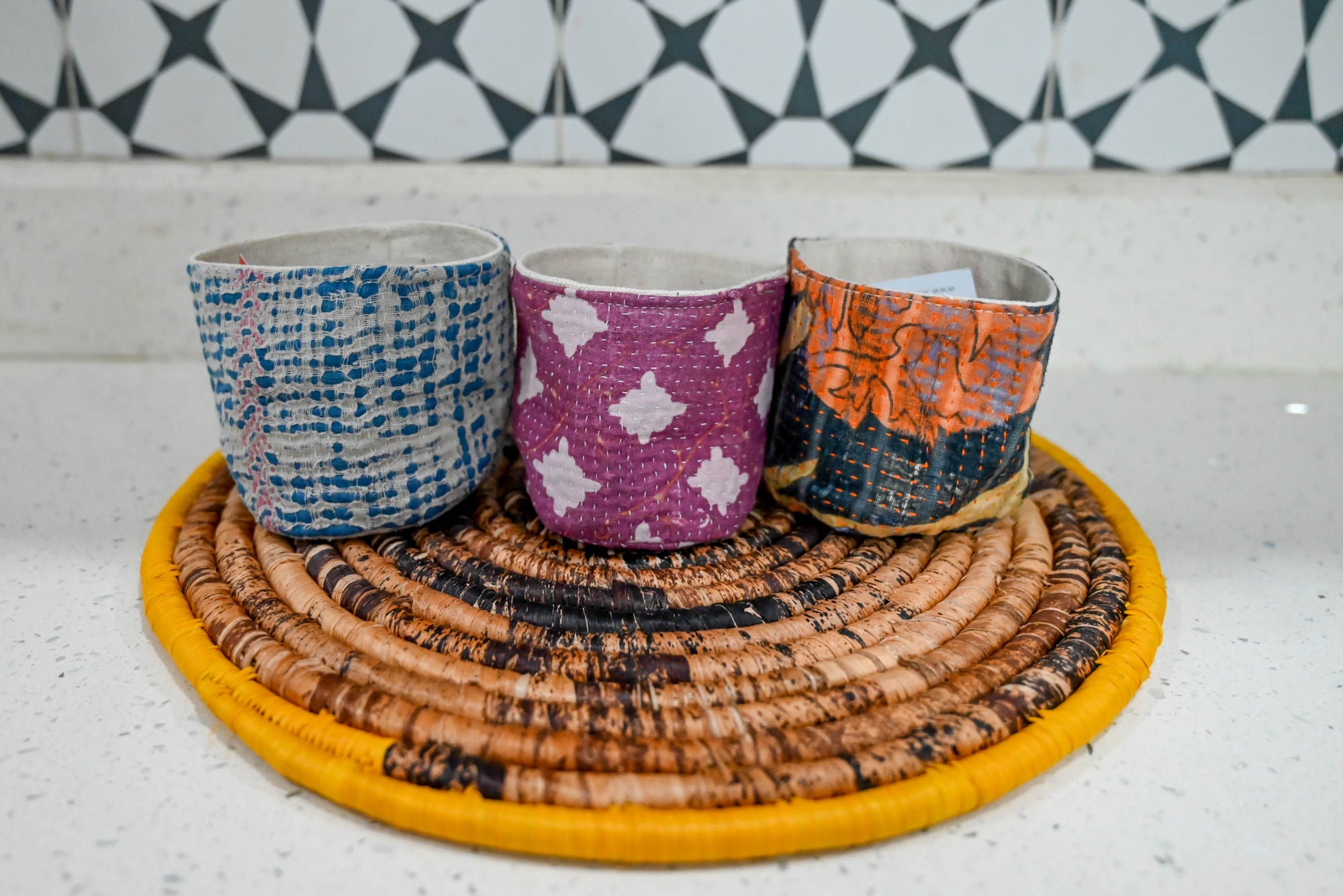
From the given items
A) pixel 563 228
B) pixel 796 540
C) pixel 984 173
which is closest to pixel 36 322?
pixel 563 228

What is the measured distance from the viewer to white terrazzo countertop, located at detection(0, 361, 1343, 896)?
365mm

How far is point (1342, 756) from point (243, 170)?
84cm

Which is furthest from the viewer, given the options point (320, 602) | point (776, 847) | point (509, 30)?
point (509, 30)

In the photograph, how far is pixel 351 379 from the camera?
0.50m

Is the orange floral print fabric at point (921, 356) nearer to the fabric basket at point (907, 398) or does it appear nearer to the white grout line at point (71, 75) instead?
the fabric basket at point (907, 398)

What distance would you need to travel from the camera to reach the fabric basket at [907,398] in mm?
510

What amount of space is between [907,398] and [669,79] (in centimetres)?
40

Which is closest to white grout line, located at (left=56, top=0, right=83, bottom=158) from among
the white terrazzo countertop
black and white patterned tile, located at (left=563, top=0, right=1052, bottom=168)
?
the white terrazzo countertop

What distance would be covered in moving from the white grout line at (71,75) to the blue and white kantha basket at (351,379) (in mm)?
363

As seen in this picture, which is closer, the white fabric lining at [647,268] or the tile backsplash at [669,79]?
the white fabric lining at [647,268]

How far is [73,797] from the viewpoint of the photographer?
0.39 meters

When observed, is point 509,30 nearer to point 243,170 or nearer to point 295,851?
point 243,170

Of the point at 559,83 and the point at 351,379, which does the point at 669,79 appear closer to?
the point at 559,83

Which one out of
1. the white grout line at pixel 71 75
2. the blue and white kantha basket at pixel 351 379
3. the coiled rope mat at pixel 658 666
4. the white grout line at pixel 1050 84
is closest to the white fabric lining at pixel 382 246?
the blue and white kantha basket at pixel 351 379
